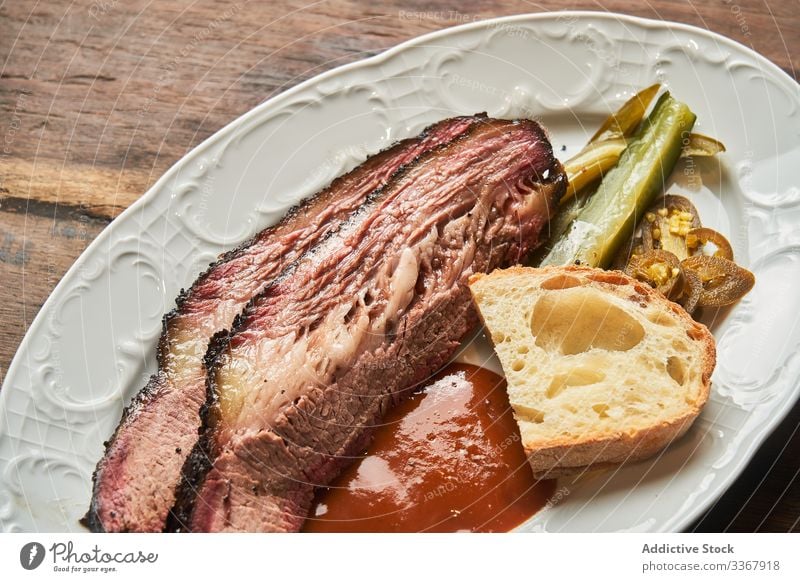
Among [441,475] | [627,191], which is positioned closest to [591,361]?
[441,475]

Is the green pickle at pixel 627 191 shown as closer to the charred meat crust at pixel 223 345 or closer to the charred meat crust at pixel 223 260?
the charred meat crust at pixel 223 345

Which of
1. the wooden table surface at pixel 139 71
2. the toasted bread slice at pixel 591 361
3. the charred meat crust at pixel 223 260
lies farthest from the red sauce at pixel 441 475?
the wooden table surface at pixel 139 71

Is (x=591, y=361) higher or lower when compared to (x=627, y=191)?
lower

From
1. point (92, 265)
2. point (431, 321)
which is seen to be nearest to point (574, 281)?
point (431, 321)
